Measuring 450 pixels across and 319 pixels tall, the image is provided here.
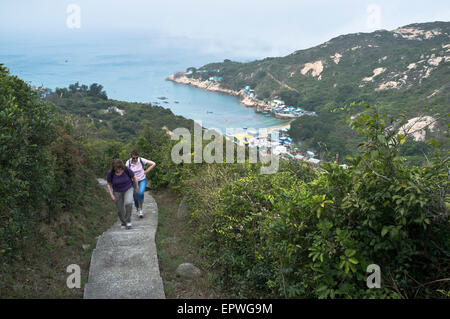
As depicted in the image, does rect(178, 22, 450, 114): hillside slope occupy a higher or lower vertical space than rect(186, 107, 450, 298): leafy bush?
higher

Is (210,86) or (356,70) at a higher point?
(356,70)

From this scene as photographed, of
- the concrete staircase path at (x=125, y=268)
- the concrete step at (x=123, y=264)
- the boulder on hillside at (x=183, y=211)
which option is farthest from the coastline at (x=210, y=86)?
the concrete step at (x=123, y=264)

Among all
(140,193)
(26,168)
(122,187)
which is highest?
(26,168)

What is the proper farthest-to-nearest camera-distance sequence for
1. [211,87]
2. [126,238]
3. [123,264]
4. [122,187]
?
[211,87]
[122,187]
[126,238]
[123,264]

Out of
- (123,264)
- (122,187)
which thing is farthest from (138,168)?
(123,264)

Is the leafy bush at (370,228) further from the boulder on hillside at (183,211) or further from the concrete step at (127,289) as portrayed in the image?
the boulder on hillside at (183,211)

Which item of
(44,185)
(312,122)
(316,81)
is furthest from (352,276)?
(316,81)

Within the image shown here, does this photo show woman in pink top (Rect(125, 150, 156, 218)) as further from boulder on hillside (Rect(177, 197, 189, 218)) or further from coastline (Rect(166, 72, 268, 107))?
coastline (Rect(166, 72, 268, 107))

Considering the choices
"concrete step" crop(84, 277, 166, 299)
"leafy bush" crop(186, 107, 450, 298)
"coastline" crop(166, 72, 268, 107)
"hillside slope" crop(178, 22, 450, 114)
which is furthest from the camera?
"coastline" crop(166, 72, 268, 107)

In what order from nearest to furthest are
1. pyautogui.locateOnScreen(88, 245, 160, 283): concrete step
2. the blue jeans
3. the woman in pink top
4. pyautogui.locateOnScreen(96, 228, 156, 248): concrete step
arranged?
pyautogui.locateOnScreen(88, 245, 160, 283): concrete step → pyautogui.locateOnScreen(96, 228, 156, 248): concrete step → the woman in pink top → the blue jeans

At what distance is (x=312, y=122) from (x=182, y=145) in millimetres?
41652

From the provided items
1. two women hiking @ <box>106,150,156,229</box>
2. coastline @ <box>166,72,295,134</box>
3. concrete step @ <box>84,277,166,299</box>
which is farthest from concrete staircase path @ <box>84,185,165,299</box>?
coastline @ <box>166,72,295,134</box>

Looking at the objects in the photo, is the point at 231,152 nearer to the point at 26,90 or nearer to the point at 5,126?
the point at 26,90

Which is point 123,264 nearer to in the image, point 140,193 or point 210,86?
point 140,193
